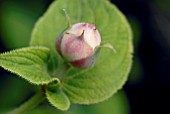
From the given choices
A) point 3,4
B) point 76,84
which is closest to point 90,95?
point 76,84

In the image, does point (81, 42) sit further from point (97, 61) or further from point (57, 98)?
point (97, 61)

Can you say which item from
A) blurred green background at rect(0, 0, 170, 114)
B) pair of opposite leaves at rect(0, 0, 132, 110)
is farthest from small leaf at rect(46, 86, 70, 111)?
blurred green background at rect(0, 0, 170, 114)

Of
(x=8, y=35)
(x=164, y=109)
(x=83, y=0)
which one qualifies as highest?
(x=83, y=0)

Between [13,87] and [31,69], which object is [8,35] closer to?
[13,87]

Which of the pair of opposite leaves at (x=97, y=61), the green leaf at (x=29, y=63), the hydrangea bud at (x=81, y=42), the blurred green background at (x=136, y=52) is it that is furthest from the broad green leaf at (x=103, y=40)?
the blurred green background at (x=136, y=52)

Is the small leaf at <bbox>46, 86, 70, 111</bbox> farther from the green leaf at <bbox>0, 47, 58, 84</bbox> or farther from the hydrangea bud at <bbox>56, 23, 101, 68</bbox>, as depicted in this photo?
the hydrangea bud at <bbox>56, 23, 101, 68</bbox>

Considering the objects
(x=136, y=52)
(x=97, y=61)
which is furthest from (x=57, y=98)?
(x=136, y=52)
